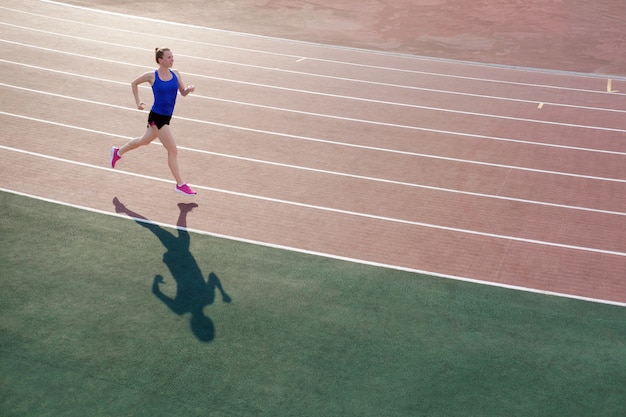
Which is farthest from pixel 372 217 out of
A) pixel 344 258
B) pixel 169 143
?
pixel 169 143

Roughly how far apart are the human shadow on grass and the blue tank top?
1.45 metres

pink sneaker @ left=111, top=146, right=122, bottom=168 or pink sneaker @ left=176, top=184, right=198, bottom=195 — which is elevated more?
pink sneaker @ left=111, top=146, right=122, bottom=168

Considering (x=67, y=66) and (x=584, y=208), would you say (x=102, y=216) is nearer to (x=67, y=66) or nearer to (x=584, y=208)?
(x=584, y=208)

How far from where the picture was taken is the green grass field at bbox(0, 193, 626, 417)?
643 cm

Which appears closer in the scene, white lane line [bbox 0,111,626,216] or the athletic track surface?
the athletic track surface

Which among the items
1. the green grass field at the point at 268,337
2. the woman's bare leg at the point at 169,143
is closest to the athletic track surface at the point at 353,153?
the woman's bare leg at the point at 169,143

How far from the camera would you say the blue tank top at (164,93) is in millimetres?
10141

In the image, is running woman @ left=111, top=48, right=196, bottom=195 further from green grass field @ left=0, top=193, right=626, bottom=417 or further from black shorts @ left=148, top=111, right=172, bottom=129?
green grass field @ left=0, top=193, right=626, bottom=417

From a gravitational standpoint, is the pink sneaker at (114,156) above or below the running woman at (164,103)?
below

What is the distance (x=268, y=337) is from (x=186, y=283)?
1.34 metres

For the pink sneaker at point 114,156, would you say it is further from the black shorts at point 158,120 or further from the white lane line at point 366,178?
the white lane line at point 366,178

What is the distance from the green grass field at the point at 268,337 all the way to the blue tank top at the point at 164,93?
1811 mm

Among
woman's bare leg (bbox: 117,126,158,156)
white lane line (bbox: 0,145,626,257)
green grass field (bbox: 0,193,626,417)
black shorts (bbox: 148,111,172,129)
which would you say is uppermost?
black shorts (bbox: 148,111,172,129)

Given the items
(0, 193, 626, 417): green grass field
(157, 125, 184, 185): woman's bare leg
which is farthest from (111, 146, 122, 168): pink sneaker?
(0, 193, 626, 417): green grass field
